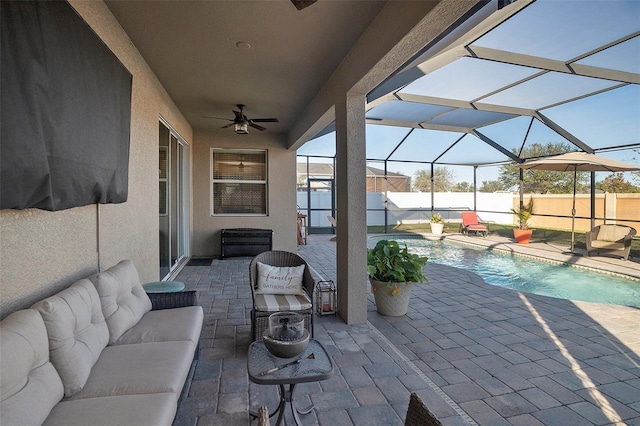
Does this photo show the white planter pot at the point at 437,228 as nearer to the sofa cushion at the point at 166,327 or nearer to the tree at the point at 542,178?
the tree at the point at 542,178

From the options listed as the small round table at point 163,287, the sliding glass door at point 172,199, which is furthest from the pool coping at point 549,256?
the small round table at point 163,287

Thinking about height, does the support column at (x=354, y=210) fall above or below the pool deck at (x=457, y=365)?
above

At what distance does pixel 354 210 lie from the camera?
3.54 m

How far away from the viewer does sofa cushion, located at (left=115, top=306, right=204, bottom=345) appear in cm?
213

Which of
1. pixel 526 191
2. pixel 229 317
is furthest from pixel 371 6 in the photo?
pixel 526 191

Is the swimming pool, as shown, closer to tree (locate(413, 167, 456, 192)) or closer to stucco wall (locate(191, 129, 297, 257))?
stucco wall (locate(191, 129, 297, 257))

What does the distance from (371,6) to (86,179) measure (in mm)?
2456

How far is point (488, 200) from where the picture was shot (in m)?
13.2

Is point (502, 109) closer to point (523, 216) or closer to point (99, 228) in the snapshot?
point (523, 216)

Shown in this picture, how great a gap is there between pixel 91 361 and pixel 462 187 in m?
14.4

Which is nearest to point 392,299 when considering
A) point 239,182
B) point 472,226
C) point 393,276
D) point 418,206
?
point 393,276

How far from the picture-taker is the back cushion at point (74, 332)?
4.89 ft

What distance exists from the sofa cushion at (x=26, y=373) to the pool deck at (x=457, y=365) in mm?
802

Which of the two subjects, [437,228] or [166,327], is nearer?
[166,327]
